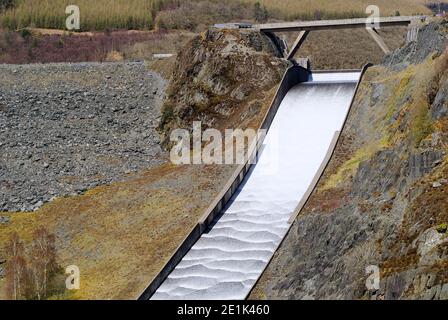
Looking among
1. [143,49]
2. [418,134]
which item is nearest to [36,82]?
[143,49]

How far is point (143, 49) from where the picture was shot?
92000 mm

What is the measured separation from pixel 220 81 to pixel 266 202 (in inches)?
691

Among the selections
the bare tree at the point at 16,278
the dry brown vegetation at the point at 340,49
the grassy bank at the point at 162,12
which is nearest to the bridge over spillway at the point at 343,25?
the dry brown vegetation at the point at 340,49

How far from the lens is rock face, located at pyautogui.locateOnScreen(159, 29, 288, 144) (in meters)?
58.7

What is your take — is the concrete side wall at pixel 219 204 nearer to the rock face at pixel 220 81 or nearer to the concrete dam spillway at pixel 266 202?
the concrete dam spillway at pixel 266 202

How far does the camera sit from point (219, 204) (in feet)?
150

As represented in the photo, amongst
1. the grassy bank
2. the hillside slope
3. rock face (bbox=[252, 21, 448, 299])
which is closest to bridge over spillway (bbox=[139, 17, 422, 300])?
the hillside slope

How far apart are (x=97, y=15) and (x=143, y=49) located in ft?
52.2

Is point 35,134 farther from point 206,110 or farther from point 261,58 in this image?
point 261,58

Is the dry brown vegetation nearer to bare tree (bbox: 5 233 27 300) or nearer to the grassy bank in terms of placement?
the grassy bank

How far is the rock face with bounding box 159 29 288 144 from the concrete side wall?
1.02m

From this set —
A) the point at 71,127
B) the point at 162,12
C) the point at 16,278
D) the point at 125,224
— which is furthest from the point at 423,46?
the point at 162,12

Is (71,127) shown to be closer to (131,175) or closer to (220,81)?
(131,175)

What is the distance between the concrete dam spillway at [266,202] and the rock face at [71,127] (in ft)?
32.1
